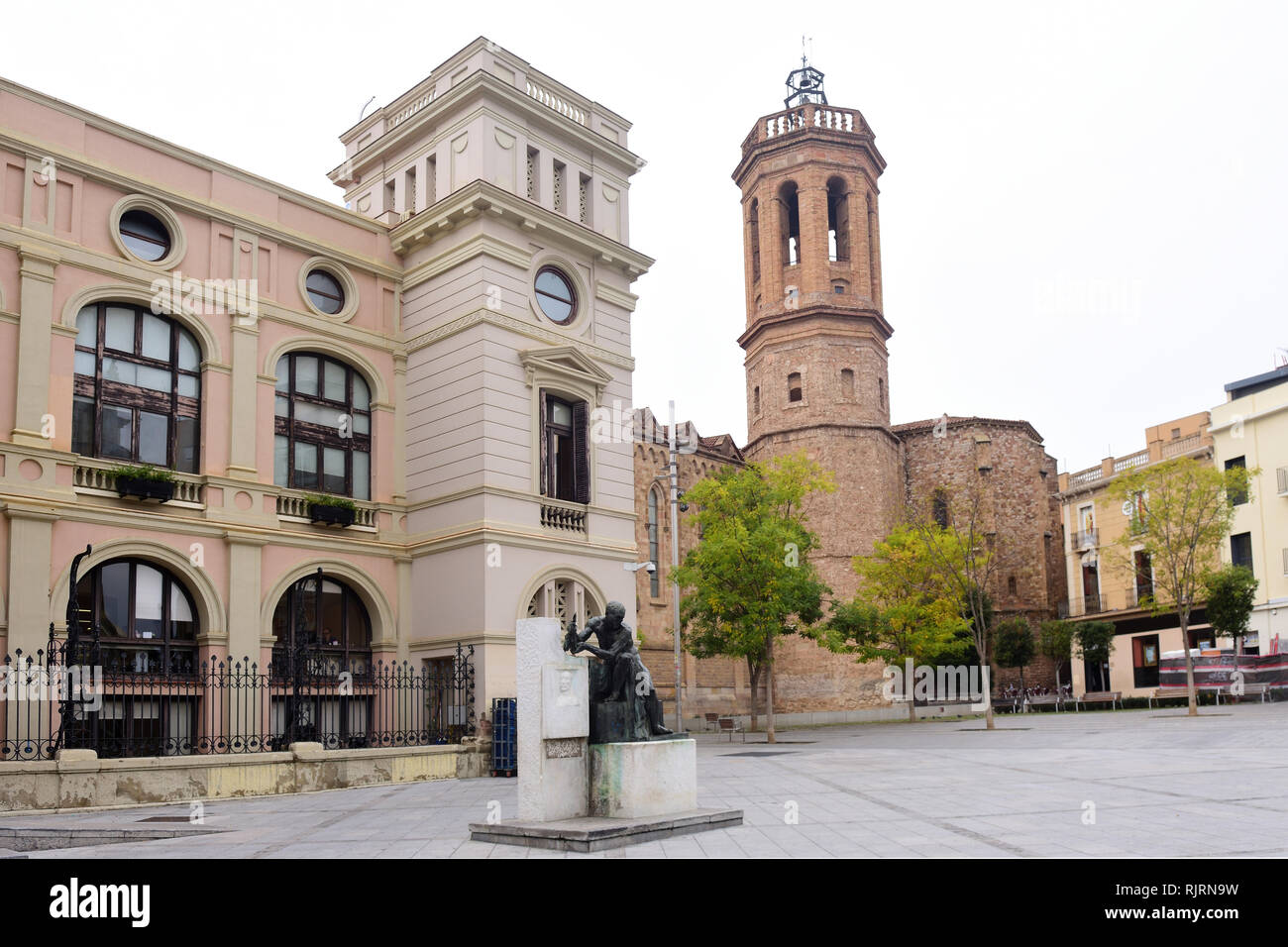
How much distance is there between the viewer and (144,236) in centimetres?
2189

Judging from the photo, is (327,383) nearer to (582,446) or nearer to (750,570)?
(582,446)

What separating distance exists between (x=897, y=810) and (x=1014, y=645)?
157 ft

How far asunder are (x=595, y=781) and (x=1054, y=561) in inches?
2280

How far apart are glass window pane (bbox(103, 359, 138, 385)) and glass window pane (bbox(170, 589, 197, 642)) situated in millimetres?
3892

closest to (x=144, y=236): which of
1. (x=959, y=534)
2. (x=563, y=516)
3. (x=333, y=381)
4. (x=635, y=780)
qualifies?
(x=333, y=381)

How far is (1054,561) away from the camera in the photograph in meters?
64.0

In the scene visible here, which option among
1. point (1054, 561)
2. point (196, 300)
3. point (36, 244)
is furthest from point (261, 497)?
point (1054, 561)

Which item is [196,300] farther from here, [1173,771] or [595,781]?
[1173,771]

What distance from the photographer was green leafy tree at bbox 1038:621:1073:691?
55688 millimetres

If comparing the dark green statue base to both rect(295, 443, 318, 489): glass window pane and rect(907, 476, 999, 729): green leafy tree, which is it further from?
rect(907, 476, 999, 729): green leafy tree

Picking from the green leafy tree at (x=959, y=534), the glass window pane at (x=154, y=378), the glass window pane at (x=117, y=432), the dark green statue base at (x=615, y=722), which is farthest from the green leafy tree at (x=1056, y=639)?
the dark green statue base at (x=615, y=722)

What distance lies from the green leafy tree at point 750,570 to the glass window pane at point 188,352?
16167 mm
